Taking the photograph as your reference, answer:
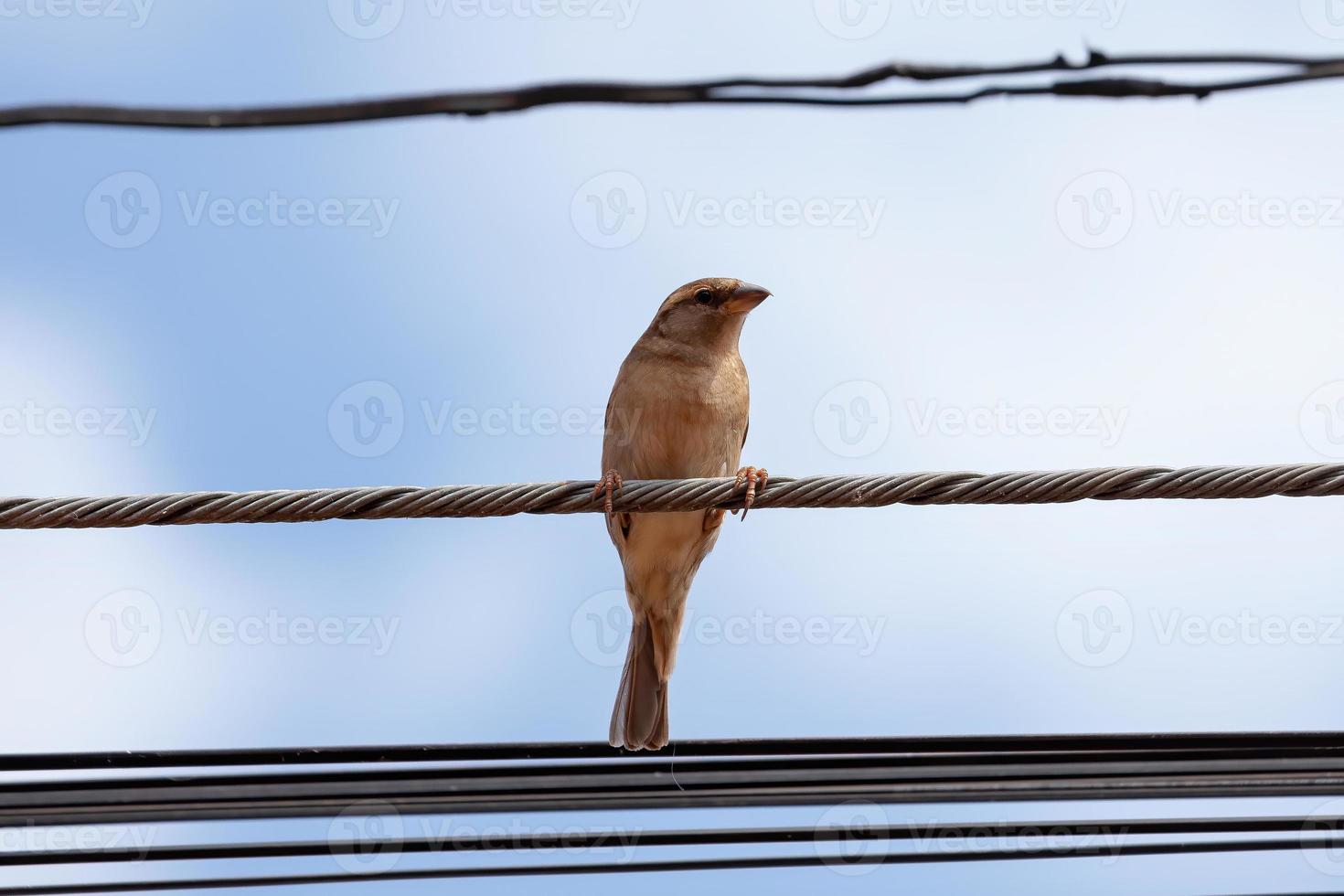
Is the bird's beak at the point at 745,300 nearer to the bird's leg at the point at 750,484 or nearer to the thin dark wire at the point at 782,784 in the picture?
the bird's leg at the point at 750,484

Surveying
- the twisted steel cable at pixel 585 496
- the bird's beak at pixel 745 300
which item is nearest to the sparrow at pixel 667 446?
the bird's beak at pixel 745 300

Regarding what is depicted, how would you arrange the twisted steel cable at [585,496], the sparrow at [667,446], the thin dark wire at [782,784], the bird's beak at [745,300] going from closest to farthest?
the twisted steel cable at [585,496], the thin dark wire at [782,784], the sparrow at [667,446], the bird's beak at [745,300]

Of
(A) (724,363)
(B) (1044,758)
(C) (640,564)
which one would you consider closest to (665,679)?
(C) (640,564)

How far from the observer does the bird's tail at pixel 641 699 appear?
5.56 meters

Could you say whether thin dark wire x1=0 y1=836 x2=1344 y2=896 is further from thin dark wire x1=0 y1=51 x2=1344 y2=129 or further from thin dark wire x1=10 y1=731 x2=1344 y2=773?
thin dark wire x1=0 y1=51 x2=1344 y2=129

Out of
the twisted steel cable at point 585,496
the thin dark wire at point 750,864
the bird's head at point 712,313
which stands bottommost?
the thin dark wire at point 750,864

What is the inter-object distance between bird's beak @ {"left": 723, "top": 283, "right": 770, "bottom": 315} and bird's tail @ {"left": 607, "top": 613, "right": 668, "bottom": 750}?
1.52 m

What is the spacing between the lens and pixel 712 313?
5.73m

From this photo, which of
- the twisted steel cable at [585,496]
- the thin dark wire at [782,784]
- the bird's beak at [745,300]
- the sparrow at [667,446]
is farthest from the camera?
Answer: the bird's beak at [745,300]

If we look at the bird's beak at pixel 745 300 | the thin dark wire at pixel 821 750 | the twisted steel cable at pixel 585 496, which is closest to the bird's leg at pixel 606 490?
the twisted steel cable at pixel 585 496

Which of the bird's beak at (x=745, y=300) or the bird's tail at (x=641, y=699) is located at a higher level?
the bird's beak at (x=745, y=300)

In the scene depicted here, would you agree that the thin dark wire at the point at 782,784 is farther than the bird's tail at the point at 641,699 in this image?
No

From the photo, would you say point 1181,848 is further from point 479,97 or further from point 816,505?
point 479,97

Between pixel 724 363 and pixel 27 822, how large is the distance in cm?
327
